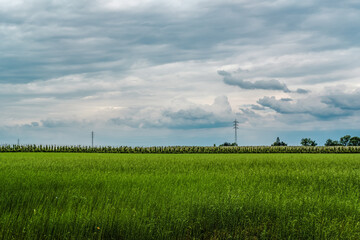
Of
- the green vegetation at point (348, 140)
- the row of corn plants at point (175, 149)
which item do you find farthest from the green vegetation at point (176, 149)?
the green vegetation at point (348, 140)

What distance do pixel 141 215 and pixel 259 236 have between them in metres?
2.57

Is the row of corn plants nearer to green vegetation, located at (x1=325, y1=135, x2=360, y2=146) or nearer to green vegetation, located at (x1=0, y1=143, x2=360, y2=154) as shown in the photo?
green vegetation, located at (x1=0, y1=143, x2=360, y2=154)

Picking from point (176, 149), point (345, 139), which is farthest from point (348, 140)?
point (176, 149)

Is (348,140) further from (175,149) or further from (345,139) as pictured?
(175,149)

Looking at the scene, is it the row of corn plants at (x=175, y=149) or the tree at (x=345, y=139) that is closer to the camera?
the row of corn plants at (x=175, y=149)

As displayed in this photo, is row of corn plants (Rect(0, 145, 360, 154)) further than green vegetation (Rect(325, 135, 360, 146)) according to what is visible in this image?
No

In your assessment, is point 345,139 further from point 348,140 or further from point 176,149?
point 176,149

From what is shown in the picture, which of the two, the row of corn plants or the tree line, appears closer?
the row of corn plants

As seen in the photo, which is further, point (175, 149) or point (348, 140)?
point (348, 140)

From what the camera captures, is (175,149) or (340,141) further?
(340,141)

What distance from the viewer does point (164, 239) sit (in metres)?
6.32

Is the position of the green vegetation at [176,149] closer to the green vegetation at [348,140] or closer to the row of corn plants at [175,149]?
the row of corn plants at [175,149]

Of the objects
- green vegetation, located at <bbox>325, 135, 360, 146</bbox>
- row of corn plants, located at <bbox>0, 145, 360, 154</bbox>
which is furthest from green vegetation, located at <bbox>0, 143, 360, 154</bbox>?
green vegetation, located at <bbox>325, 135, 360, 146</bbox>

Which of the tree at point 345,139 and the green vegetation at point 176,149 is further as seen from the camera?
the tree at point 345,139
